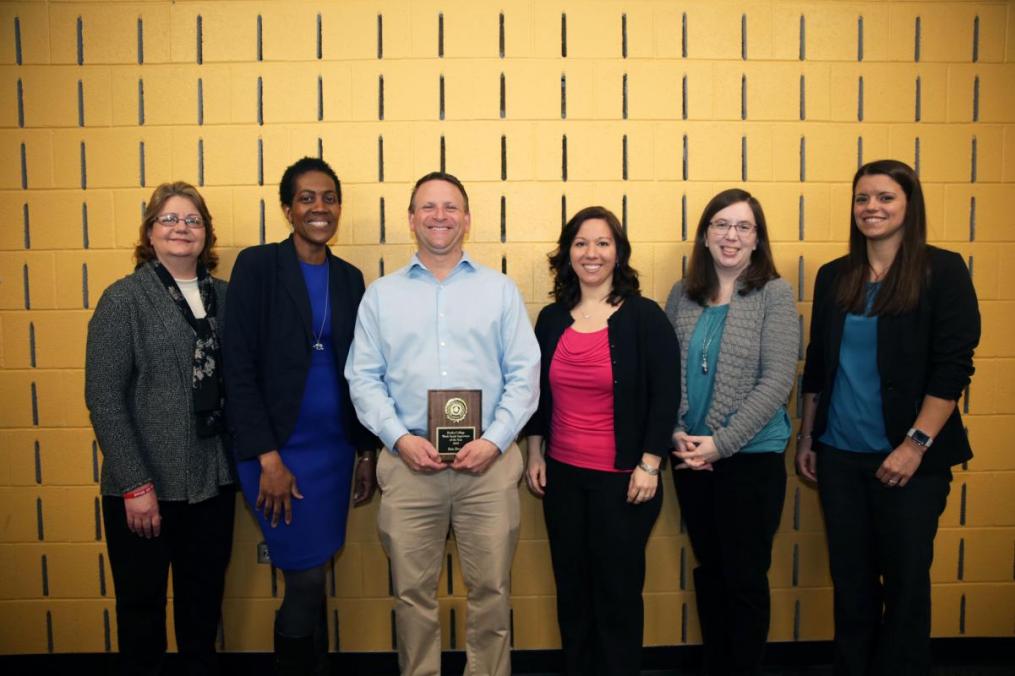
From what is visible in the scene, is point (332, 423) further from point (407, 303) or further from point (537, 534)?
point (537, 534)

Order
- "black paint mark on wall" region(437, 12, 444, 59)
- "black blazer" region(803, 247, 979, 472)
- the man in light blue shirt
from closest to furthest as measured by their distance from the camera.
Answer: "black blazer" region(803, 247, 979, 472) → the man in light blue shirt → "black paint mark on wall" region(437, 12, 444, 59)

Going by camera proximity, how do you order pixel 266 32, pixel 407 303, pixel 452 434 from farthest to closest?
pixel 266 32 < pixel 407 303 < pixel 452 434

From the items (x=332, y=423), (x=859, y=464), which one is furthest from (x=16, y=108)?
(x=859, y=464)

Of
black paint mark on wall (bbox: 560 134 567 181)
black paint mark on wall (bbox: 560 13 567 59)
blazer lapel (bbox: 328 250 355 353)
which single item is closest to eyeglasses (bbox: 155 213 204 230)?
blazer lapel (bbox: 328 250 355 353)

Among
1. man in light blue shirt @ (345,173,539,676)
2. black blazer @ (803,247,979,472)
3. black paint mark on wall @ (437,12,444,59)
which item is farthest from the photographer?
black paint mark on wall @ (437,12,444,59)

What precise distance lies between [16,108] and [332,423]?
2.10 m

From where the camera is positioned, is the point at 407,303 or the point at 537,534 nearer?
the point at 407,303

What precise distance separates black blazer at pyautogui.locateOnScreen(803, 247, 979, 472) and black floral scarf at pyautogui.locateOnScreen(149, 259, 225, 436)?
223 centimetres

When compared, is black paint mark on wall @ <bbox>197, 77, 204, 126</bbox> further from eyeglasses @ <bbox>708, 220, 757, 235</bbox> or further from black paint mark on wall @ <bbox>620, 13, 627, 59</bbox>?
eyeglasses @ <bbox>708, 220, 757, 235</bbox>

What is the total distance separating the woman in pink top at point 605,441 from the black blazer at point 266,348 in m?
0.84

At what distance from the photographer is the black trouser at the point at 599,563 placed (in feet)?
6.01

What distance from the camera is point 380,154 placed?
240cm

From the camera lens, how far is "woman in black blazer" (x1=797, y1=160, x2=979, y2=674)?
68.8 inches

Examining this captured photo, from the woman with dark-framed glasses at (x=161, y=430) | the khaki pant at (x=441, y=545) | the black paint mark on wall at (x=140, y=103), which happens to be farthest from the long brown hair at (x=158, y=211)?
the khaki pant at (x=441, y=545)
